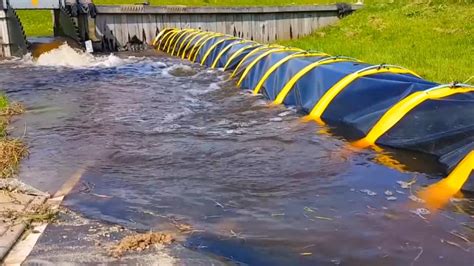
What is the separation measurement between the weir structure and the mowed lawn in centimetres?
125

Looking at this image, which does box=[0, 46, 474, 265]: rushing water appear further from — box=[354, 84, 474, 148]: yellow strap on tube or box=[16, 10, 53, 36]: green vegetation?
box=[16, 10, 53, 36]: green vegetation

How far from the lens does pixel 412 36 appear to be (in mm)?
17172

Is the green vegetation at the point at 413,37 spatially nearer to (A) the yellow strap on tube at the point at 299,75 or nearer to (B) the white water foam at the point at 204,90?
(A) the yellow strap on tube at the point at 299,75

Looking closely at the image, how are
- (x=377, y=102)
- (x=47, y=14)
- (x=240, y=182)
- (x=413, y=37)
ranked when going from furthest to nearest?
(x=47, y=14)
(x=413, y=37)
(x=377, y=102)
(x=240, y=182)

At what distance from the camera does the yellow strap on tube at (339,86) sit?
738 cm

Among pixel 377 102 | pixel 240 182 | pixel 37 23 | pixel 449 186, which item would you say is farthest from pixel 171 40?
pixel 449 186

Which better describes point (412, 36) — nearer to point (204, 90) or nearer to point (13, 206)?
point (204, 90)

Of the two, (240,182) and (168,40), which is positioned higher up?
(168,40)

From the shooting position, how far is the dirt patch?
378 centimetres

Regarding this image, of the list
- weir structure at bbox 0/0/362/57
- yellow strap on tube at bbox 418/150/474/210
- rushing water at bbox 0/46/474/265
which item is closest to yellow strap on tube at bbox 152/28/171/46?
weir structure at bbox 0/0/362/57

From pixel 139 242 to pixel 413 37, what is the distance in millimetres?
15130

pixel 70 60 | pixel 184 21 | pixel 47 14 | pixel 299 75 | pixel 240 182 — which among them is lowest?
pixel 240 182

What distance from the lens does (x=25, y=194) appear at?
4918 mm

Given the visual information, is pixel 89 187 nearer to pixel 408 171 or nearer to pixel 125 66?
pixel 408 171
